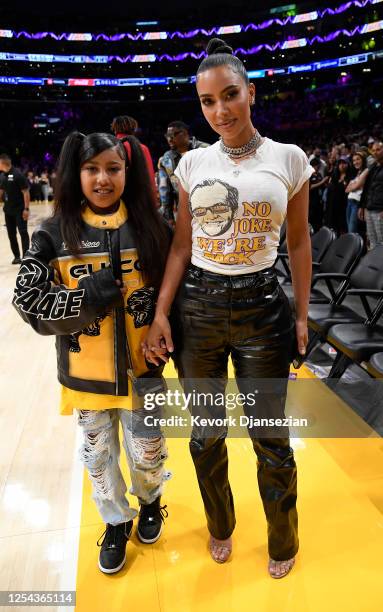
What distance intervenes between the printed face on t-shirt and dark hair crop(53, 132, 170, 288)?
196 mm

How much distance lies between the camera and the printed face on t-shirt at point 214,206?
125 cm

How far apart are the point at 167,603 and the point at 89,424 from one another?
62cm

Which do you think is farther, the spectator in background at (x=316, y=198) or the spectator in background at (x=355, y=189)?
the spectator in background at (x=316, y=198)

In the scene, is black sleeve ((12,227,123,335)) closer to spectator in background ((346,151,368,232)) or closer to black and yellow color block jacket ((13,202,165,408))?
black and yellow color block jacket ((13,202,165,408))

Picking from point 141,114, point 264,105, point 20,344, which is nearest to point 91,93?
point 141,114

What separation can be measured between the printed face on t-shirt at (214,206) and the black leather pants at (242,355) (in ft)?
0.44

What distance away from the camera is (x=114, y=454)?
1620mm

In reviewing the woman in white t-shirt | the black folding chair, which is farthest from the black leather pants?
the black folding chair

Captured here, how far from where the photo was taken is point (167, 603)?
4.87 feet

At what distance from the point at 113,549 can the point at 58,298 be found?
0.94 m

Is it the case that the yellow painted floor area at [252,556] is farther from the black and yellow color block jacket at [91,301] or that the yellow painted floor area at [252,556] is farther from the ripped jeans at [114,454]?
the black and yellow color block jacket at [91,301]

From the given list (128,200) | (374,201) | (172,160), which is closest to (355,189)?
(374,201)

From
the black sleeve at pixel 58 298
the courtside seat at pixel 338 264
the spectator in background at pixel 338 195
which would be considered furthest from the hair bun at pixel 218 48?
the spectator in background at pixel 338 195

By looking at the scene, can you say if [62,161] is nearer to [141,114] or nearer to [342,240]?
[342,240]
